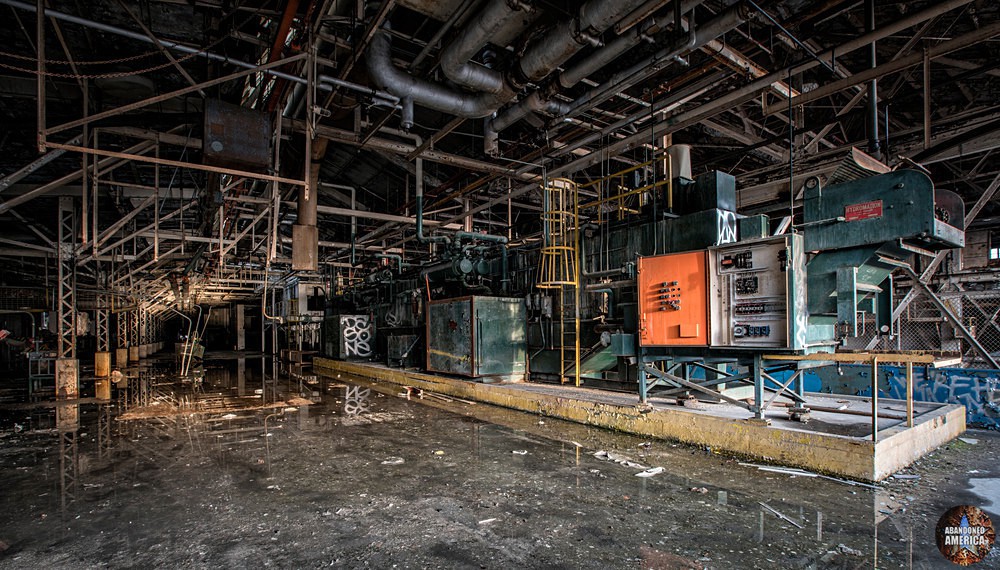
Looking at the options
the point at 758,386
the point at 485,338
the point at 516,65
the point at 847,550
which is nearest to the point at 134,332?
the point at 485,338

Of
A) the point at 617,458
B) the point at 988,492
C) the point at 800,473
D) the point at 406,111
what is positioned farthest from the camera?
the point at 406,111

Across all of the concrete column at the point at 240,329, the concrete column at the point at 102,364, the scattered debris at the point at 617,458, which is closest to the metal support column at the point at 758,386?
the scattered debris at the point at 617,458

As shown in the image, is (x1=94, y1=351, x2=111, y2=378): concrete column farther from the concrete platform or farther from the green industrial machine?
the concrete platform

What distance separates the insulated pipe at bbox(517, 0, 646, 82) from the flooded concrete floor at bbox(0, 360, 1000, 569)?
521 cm

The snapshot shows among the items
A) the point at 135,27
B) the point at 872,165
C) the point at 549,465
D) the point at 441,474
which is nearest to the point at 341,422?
the point at 441,474

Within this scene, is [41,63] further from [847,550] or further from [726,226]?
[726,226]

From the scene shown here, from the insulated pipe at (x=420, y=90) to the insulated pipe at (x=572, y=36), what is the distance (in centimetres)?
72

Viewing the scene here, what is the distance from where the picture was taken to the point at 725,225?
25.2 feet

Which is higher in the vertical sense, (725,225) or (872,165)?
(872,165)

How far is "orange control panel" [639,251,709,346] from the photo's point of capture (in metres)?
6.66

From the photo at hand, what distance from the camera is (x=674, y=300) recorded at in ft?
22.8

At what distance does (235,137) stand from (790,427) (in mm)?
8170

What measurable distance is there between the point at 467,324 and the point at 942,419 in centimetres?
828

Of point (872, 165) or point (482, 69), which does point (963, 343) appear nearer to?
point (872, 165)
